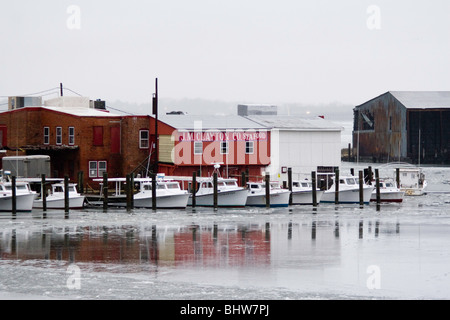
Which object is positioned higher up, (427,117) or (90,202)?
(427,117)

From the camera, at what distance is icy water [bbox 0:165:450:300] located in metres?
33.3

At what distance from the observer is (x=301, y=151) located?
259 ft

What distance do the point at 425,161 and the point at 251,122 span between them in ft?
203

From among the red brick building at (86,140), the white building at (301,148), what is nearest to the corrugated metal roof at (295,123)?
the white building at (301,148)

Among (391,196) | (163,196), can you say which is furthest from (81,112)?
(391,196)

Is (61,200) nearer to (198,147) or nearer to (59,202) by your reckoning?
(59,202)

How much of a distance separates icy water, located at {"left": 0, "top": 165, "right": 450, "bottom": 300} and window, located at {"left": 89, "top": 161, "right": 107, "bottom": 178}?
44.5ft

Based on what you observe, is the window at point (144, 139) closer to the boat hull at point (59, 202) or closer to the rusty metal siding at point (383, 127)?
the boat hull at point (59, 202)

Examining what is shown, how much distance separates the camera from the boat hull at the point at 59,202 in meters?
67.5

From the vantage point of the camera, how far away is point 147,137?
266 feet
